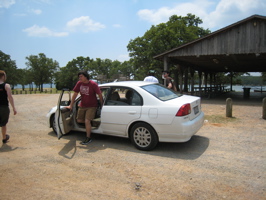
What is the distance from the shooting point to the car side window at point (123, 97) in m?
5.06

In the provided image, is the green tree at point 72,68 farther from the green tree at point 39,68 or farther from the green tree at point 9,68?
the green tree at point 9,68

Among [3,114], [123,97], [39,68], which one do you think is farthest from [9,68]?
[123,97]

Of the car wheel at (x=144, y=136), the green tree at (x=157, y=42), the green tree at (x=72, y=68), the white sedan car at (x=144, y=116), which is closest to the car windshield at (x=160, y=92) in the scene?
the white sedan car at (x=144, y=116)

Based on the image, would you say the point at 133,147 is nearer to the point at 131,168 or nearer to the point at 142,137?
the point at 142,137

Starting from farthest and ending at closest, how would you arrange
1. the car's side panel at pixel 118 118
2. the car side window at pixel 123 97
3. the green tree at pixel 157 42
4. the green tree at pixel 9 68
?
the green tree at pixel 9 68 < the green tree at pixel 157 42 < the car side window at pixel 123 97 < the car's side panel at pixel 118 118

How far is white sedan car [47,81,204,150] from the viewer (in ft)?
14.9

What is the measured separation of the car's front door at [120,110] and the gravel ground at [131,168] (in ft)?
1.56

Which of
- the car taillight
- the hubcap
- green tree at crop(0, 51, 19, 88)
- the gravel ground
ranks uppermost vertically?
green tree at crop(0, 51, 19, 88)

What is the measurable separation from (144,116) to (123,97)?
0.93 metres

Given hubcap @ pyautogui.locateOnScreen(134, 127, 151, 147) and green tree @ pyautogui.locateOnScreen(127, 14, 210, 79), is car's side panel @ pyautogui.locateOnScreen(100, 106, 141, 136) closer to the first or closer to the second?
hubcap @ pyautogui.locateOnScreen(134, 127, 151, 147)

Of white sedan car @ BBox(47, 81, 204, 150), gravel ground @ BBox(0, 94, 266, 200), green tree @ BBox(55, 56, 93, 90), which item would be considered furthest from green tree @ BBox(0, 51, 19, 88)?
white sedan car @ BBox(47, 81, 204, 150)

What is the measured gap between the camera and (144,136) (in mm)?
4848

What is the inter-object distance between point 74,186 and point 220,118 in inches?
268

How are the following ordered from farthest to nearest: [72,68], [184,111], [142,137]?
[72,68] < [142,137] < [184,111]
